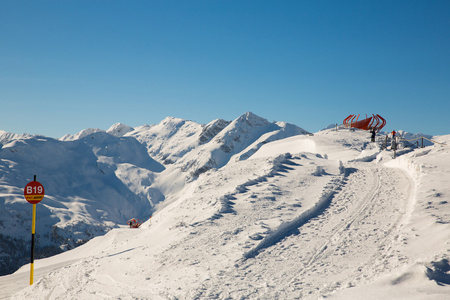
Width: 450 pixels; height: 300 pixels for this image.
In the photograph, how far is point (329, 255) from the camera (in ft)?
27.6

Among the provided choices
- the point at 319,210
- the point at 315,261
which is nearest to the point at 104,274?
→ the point at 315,261

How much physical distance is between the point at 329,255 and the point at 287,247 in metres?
1.21

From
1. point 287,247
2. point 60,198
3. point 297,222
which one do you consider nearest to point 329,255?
point 287,247

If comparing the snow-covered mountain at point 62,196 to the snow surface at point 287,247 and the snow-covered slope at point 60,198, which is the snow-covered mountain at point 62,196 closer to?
the snow-covered slope at point 60,198

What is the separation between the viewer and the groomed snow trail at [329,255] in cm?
709

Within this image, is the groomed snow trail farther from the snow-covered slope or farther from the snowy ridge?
the snow-covered slope

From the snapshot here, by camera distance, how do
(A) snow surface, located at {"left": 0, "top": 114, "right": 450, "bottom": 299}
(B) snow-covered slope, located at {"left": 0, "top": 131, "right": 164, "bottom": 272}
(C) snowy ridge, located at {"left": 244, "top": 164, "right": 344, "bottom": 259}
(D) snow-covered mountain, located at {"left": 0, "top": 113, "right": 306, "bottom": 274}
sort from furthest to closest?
(B) snow-covered slope, located at {"left": 0, "top": 131, "right": 164, "bottom": 272} → (D) snow-covered mountain, located at {"left": 0, "top": 113, "right": 306, "bottom": 274} → (C) snowy ridge, located at {"left": 244, "top": 164, "right": 344, "bottom": 259} → (A) snow surface, located at {"left": 0, "top": 114, "right": 450, "bottom": 299}

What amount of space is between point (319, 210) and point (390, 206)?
245 cm

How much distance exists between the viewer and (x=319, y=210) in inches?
469

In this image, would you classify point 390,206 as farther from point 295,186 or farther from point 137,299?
point 137,299

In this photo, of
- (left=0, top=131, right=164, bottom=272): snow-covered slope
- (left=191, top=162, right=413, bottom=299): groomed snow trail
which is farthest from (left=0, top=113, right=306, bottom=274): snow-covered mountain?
(left=191, top=162, right=413, bottom=299): groomed snow trail

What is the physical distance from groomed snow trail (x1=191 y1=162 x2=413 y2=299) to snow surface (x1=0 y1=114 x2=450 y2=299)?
28 mm

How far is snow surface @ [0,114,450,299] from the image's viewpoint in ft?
23.0

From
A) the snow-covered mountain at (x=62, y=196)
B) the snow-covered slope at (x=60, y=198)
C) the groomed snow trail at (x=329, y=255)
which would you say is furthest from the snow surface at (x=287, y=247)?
the snow-covered slope at (x=60, y=198)
